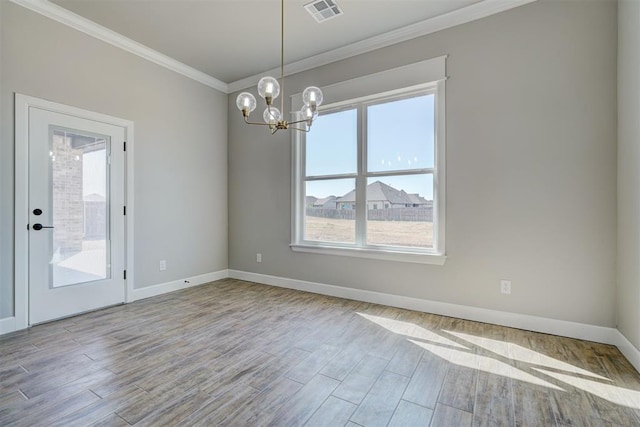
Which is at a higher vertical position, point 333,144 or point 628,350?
point 333,144

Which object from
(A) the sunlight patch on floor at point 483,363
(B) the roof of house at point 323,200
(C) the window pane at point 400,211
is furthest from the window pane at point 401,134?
(A) the sunlight patch on floor at point 483,363

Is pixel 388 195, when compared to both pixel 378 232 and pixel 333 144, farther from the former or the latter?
pixel 333 144

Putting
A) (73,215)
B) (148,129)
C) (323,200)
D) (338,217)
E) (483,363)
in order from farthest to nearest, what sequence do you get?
1. (323,200)
2. (338,217)
3. (148,129)
4. (73,215)
5. (483,363)

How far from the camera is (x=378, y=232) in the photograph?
3.63 meters

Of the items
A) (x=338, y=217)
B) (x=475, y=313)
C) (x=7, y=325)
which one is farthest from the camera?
(x=338, y=217)

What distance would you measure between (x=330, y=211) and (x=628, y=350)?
3001 mm

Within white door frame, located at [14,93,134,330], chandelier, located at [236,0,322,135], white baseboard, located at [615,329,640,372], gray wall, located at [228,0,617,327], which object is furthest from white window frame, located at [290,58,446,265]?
white door frame, located at [14,93,134,330]

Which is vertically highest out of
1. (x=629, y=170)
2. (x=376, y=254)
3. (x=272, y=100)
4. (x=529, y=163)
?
(x=272, y=100)

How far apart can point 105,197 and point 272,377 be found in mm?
2875

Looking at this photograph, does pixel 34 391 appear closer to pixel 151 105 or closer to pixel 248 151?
pixel 151 105

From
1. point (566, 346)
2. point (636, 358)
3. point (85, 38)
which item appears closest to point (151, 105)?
point (85, 38)

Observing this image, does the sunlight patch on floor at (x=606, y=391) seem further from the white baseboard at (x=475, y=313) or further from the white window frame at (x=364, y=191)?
the white window frame at (x=364, y=191)

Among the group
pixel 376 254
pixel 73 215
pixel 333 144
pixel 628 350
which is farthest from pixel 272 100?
pixel 628 350

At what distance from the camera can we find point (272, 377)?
6.63 feet
